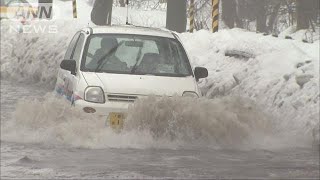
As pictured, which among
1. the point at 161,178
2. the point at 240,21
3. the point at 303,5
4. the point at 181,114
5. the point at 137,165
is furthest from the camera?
the point at 240,21

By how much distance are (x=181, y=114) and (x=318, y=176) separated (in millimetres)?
2373

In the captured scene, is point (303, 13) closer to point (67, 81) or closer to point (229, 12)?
point (67, 81)

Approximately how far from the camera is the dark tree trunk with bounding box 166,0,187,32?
2055 cm

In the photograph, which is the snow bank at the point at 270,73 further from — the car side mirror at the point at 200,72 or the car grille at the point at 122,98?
the car grille at the point at 122,98

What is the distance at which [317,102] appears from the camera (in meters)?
10.4

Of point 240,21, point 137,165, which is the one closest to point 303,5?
point 137,165

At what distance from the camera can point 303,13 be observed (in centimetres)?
1570

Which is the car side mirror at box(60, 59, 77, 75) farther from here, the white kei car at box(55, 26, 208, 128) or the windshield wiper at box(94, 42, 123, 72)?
the windshield wiper at box(94, 42, 123, 72)

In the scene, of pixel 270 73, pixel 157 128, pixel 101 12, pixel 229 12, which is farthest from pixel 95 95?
pixel 229 12

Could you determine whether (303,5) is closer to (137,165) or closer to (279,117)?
(279,117)

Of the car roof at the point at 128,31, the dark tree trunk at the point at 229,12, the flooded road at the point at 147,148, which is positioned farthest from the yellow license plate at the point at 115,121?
the dark tree trunk at the point at 229,12

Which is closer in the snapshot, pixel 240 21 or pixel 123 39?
pixel 123 39

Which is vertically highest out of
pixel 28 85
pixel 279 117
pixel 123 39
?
pixel 123 39

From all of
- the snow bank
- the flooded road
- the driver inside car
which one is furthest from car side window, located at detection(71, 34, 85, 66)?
the snow bank
